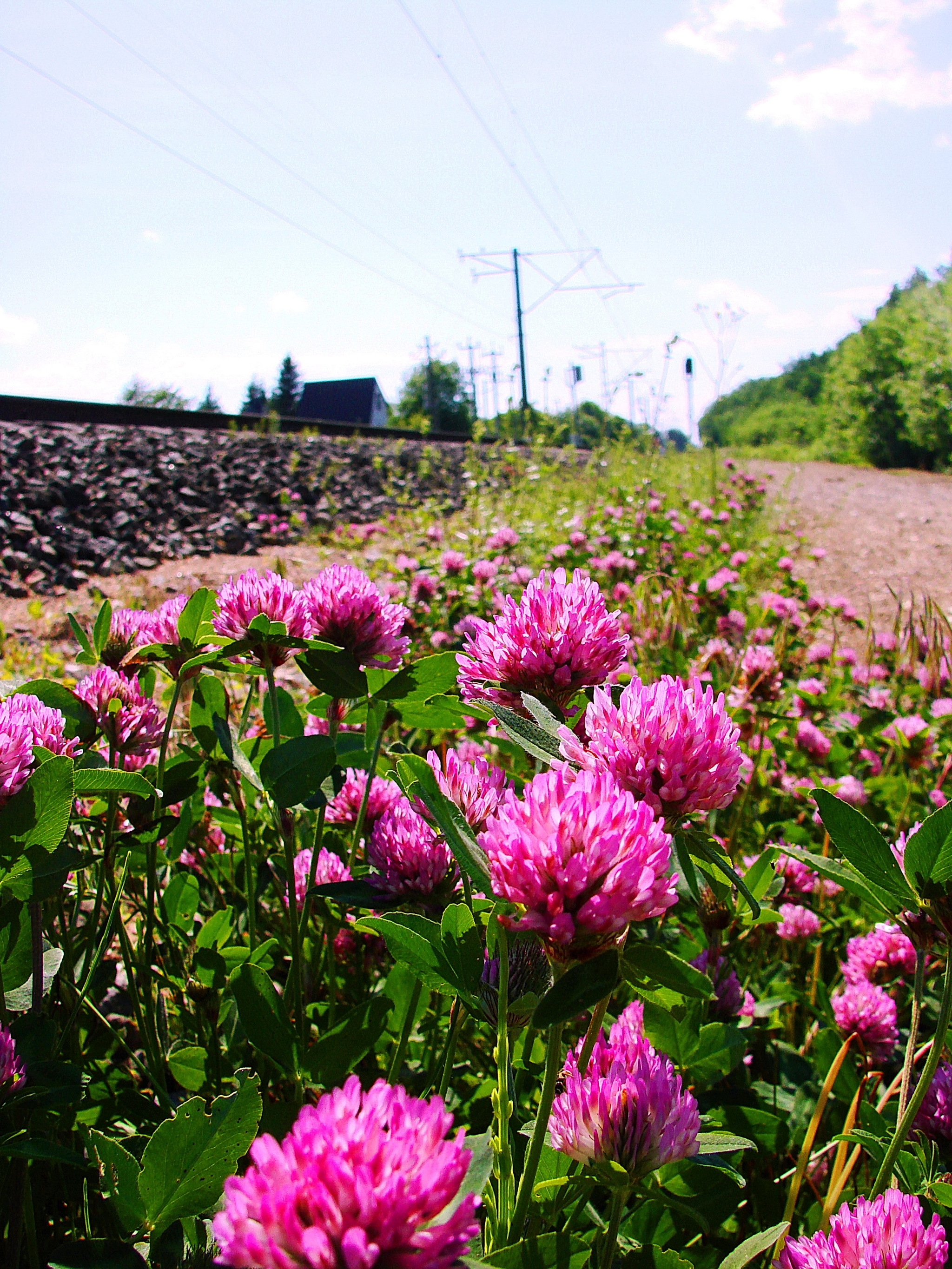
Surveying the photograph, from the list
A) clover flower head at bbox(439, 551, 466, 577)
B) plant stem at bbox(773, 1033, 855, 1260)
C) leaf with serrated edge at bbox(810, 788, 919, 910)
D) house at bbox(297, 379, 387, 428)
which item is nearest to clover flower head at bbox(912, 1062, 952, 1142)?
plant stem at bbox(773, 1033, 855, 1260)

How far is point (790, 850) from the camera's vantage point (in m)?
0.71

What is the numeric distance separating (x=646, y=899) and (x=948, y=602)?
4.97m

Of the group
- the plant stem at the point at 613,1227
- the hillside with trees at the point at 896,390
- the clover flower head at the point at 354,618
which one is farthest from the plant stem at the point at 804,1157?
the hillside with trees at the point at 896,390

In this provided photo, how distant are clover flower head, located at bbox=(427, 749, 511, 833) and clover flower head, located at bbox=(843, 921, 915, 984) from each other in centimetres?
80

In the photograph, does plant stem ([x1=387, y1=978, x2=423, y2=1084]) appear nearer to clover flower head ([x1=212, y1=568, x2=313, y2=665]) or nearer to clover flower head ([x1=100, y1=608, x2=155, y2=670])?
clover flower head ([x1=212, y1=568, x2=313, y2=665])

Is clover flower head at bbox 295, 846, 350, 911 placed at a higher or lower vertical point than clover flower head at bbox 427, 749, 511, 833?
lower

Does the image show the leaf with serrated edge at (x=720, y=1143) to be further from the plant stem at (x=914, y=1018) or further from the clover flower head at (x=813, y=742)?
the clover flower head at (x=813, y=742)

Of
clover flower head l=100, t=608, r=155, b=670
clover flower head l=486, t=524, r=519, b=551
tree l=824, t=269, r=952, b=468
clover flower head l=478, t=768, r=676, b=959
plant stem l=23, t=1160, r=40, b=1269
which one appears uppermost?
tree l=824, t=269, r=952, b=468

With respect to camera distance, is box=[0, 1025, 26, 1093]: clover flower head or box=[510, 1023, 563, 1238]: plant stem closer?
box=[510, 1023, 563, 1238]: plant stem

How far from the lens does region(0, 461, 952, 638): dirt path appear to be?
5051 mm

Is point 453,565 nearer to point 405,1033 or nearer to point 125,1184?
point 405,1033

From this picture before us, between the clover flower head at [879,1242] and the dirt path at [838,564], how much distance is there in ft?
9.64

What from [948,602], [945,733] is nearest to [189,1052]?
[945,733]

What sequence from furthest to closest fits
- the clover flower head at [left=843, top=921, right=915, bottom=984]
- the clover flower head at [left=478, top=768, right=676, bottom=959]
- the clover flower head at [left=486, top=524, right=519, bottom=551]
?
1. the clover flower head at [left=486, top=524, right=519, bottom=551]
2. the clover flower head at [left=843, top=921, right=915, bottom=984]
3. the clover flower head at [left=478, top=768, right=676, bottom=959]
